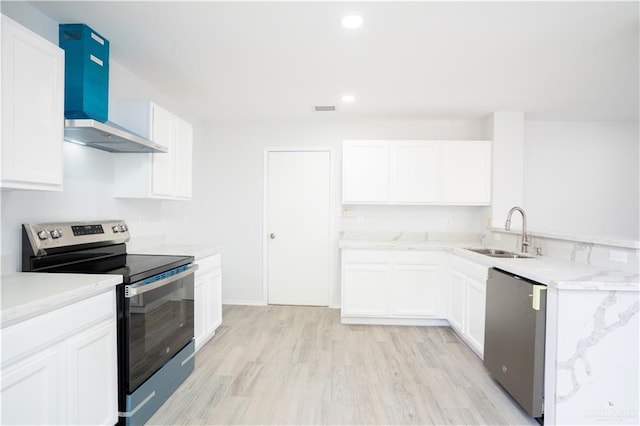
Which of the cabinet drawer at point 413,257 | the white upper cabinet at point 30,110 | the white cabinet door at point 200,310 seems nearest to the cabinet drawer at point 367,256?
the cabinet drawer at point 413,257

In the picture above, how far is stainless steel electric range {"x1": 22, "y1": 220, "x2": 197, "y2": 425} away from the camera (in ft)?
5.96

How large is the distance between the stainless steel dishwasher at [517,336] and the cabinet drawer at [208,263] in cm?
230

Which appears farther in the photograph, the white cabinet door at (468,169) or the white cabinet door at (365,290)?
the white cabinet door at (468,169)

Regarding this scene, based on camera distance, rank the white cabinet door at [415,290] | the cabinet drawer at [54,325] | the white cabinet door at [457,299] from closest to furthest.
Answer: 1. the cabinet drawer at [54,325]
2. the white cabinet door at [457,299]
3. the white cabinet door at [415,290]

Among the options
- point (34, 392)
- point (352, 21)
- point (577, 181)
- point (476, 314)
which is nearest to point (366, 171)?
point (476, 314)

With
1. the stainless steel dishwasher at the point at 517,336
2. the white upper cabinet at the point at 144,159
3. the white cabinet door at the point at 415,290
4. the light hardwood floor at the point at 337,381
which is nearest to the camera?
the stainless steel dishwasher at the point at 517,336

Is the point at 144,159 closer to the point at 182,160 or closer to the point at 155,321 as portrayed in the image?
the point at 182,160

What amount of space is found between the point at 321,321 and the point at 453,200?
2.06 meters

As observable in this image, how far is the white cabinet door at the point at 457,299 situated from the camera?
311 cm

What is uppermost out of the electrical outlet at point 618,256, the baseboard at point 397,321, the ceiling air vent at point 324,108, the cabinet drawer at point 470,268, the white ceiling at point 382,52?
the white ceiling at point 382,52

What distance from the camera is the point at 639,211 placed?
4.25 m

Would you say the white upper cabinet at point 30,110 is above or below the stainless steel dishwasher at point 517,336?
above

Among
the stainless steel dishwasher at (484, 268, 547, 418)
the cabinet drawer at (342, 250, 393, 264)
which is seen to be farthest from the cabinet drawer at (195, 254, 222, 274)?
the stainless steel dishwasher at (484, 268, 547, 418)

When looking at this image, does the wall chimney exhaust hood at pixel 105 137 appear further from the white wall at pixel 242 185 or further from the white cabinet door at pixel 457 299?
the white cabinet door at pixel 457 299
